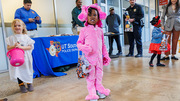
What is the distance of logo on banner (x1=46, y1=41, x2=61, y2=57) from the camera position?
2884 millimetres

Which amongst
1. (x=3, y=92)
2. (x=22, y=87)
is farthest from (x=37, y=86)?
(x=3, y=92)

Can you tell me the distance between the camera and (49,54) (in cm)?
285

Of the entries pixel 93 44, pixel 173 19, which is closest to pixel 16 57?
pixel 93 44

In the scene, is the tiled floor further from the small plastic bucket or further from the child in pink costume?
the small plastic bucket

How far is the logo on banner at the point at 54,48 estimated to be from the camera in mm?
2884

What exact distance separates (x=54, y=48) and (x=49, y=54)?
17 cm

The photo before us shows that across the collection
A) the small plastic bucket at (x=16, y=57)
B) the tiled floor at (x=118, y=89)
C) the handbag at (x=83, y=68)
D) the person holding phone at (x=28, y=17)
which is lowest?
the tiled floor at (x=118, y=89)

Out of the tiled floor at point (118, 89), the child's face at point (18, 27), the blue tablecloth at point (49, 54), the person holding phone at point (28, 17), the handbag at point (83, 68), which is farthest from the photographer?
the person holding phone at point (28, 17)

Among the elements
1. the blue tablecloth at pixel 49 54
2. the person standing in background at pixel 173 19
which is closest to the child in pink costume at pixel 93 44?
Answer: the blue tablecloth at pixel 49 54

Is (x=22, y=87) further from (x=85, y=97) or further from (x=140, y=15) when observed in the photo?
(x=140, y=15)

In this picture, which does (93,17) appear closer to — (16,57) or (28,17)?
(16,57)

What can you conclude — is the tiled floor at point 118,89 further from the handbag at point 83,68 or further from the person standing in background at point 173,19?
the person standing in background at point 173,19

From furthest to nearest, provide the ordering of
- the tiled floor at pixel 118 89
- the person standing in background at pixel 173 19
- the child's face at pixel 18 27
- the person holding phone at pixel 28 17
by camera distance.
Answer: the person standing in background at pixel 173 19 → the person holding phone at pixel 28 17 → the child's face at pixel 18 27 → the tiled floor at pixel 118 89

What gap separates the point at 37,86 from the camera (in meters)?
2.30
